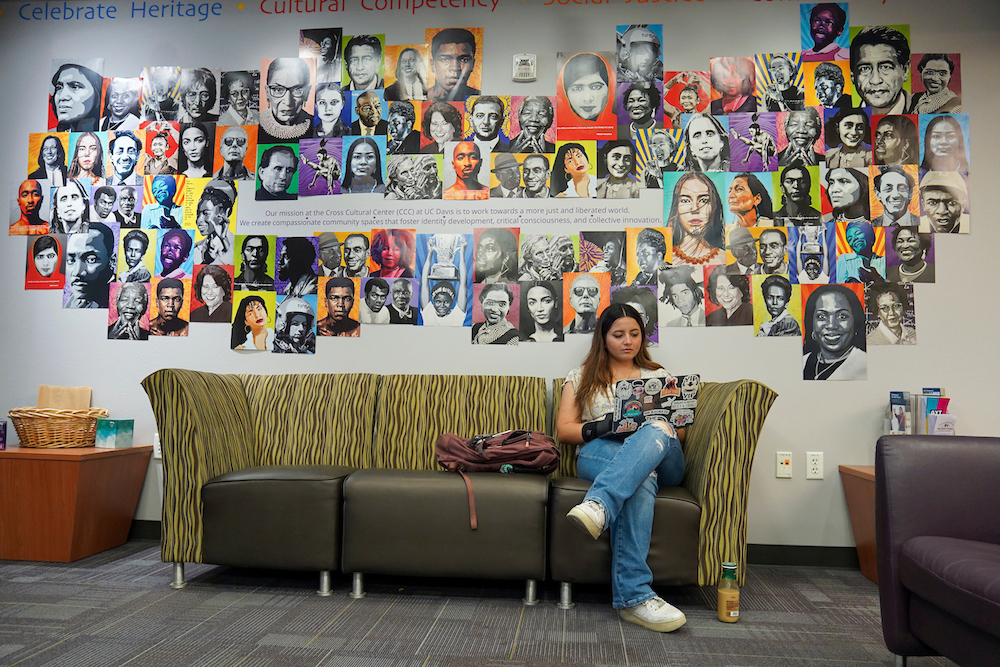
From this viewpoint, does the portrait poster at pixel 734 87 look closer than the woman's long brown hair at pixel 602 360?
No

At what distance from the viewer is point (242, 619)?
214 centimetres

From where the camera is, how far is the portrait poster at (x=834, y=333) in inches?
119

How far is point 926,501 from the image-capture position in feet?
5.59

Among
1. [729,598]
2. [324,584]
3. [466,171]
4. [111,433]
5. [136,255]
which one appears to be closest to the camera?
[729,598]

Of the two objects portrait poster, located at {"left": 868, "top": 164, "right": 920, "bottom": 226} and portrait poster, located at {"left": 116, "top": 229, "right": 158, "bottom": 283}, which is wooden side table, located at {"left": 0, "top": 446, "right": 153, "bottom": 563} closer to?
portrait poster, located at {"left": 116, "top": 229, "right": 158, "bottom": 283}

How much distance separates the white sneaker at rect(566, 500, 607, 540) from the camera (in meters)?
2.14

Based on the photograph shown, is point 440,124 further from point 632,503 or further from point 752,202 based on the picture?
point 632,503

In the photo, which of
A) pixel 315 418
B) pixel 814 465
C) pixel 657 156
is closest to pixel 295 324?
pixel 315 418

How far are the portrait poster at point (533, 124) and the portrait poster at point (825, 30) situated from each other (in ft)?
4.02

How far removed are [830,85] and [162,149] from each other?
3298mm

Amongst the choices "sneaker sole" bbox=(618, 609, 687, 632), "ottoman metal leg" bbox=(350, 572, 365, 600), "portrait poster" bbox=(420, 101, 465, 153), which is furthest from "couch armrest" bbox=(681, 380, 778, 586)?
"portrait poster" bbox=(420, 101, 465, 153)

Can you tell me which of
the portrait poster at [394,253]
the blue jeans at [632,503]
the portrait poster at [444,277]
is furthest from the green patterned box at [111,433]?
the blue jeans at [632,503]

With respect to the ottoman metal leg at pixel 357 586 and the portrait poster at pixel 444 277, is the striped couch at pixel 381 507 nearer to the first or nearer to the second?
the ottoman metal leg at pixel 357 586

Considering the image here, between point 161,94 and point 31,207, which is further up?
point 161,94
